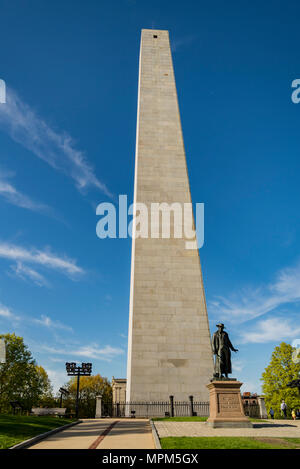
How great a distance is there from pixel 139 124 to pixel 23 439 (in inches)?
1026

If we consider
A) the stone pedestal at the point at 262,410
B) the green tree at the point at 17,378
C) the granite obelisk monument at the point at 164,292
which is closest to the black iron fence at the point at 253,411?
the stone pedestal at the point at 262,410

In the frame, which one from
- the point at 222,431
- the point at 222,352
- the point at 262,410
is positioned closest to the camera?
the point at 222,431

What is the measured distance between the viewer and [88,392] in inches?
3019

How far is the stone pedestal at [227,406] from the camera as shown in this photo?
14.4 m

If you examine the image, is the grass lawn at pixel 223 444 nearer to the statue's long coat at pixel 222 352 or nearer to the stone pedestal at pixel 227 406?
the stone pedestal at pixel 227 406

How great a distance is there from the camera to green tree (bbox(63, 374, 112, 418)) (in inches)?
2911

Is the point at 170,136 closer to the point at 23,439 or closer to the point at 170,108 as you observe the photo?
the point at 170,108

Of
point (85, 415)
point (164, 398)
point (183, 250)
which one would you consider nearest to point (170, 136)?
point (183, 250)

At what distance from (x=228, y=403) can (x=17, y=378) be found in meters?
38.4

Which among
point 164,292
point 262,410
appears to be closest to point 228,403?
point 262,410

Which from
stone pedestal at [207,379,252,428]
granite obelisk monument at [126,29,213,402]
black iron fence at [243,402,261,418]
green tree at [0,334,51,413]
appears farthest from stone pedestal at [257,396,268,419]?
green tree at [0,334,51,413]

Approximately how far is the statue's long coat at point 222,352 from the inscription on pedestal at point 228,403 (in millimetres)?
1080

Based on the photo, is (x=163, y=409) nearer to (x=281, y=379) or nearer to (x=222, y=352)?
(x=222, y=352)

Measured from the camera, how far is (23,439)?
10.3m
